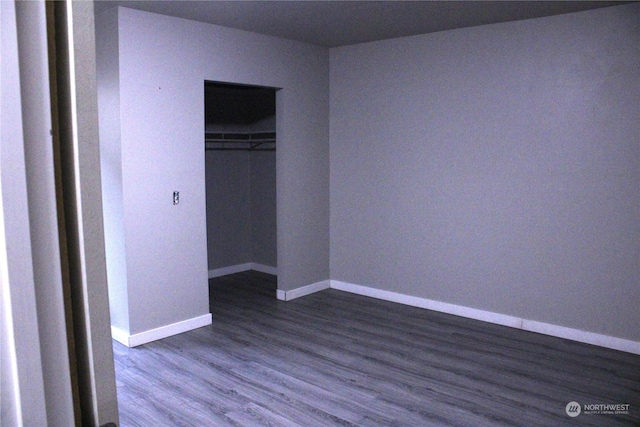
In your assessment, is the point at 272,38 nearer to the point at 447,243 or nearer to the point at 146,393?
the point at 447,243

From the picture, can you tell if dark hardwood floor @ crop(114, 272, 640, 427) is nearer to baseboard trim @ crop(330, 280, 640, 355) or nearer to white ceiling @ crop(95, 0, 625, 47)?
baseboard trim @ crop(330, 280, 640, 355)

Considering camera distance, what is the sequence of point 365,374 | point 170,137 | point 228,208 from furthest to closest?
point 228,208 → point 170,137 → point 365,374

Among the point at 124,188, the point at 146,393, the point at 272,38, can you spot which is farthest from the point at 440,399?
the point at 272,38

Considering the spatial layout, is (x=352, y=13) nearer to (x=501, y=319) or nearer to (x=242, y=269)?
(x=501, y=319)

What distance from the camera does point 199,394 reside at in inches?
116

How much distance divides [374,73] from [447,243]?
1.65 metres

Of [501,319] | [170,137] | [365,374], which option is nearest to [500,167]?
[501,319]

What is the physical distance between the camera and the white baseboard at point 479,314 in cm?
361

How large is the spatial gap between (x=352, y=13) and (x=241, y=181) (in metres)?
2.72

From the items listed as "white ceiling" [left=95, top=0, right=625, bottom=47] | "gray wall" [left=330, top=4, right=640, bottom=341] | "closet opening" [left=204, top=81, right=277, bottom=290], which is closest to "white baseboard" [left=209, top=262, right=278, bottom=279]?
"closet opening" [left=204, top=81, right=277, bottom=290]

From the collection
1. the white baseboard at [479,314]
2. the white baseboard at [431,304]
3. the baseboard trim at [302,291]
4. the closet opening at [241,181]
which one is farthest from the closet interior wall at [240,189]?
the white baseboard at [431,304]

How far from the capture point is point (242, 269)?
5895mm

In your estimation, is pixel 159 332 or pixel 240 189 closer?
pixel 159 332

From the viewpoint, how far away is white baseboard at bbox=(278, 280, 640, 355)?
142 inches
